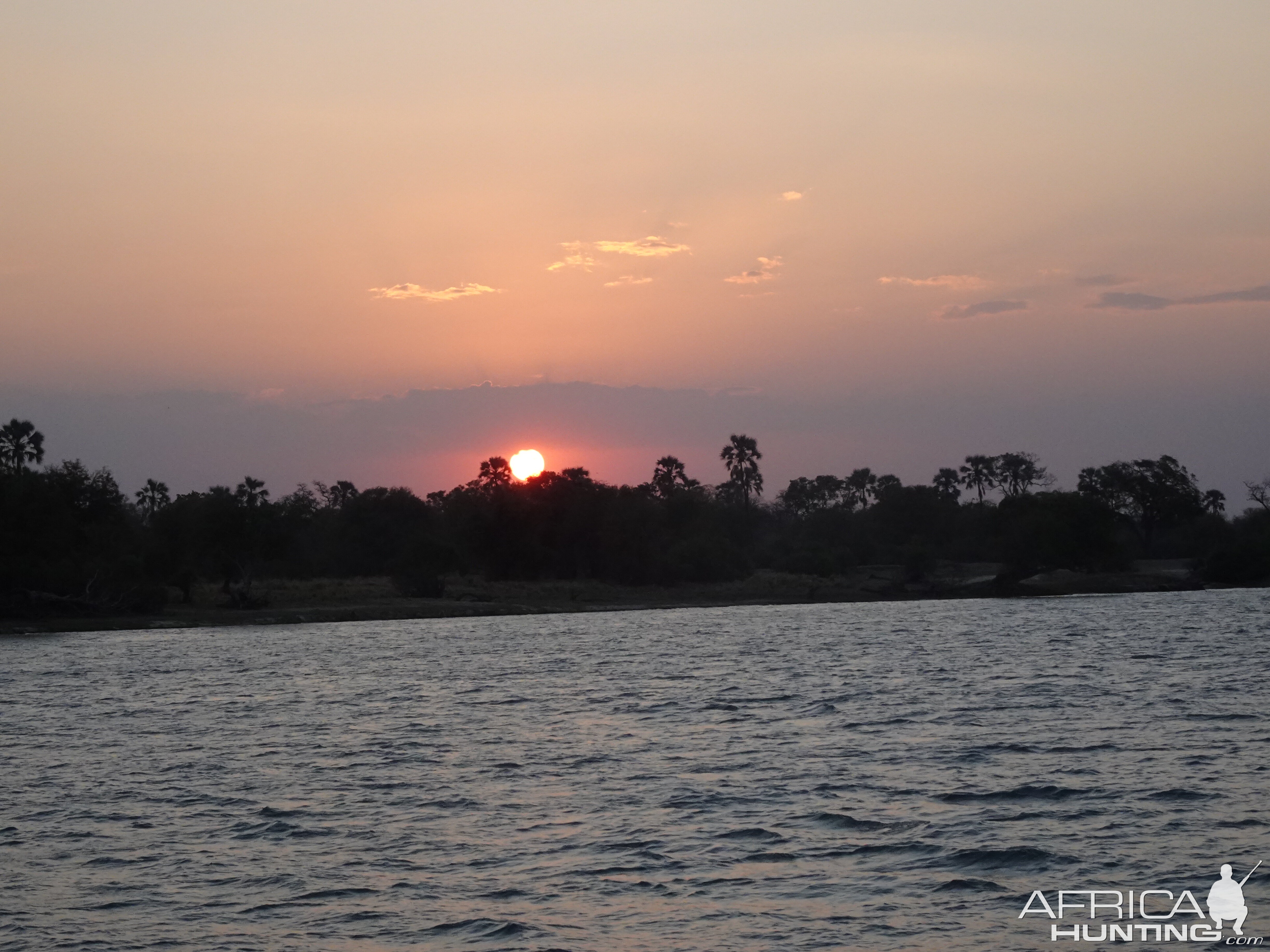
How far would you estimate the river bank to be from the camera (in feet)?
338

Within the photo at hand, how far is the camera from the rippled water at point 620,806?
50.9 ft

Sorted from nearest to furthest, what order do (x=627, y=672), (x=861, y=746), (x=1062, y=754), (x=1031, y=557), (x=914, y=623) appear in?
(x=1062, y=754) → (x=861, y=746) → (x=627, y=672) → (x=914, y=623) → (x=1031, y=557)

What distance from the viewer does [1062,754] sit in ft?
88.6

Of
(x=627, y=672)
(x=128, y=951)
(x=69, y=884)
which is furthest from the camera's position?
(x=627, y=672)

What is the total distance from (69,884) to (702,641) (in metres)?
59.3

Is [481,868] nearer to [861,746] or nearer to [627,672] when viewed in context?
[861,746]

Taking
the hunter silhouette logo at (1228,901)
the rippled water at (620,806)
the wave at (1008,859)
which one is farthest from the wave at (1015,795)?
the hunter silhouette logo at (1228,901)

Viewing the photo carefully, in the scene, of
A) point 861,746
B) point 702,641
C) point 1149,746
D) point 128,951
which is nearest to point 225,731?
point 861,746

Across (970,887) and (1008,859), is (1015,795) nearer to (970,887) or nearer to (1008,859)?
(1008,859)

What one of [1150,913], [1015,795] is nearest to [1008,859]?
[1150,913]

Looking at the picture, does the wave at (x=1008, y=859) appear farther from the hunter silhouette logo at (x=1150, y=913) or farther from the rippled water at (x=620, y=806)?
the hunter silhouette logo at (x=1150, y=913)

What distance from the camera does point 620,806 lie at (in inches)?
873

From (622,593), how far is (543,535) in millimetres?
11454

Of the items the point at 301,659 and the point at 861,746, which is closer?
the point at 861,746
